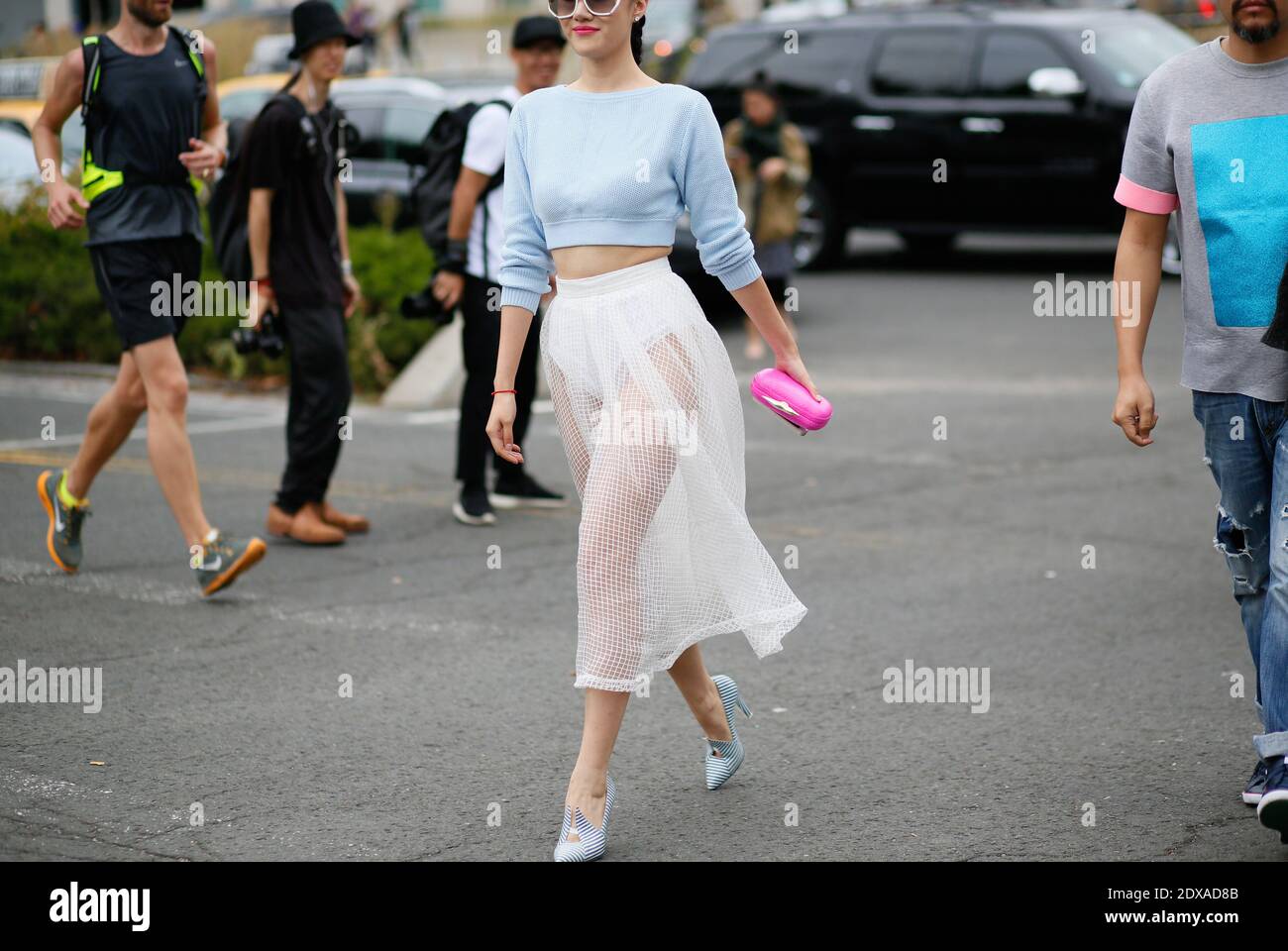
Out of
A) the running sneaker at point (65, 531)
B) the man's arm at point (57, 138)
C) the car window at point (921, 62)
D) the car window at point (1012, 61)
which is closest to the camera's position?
the man's arm at point (57, 138)

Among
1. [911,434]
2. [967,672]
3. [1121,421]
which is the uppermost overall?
[1121,421]

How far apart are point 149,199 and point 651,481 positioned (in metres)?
3.21

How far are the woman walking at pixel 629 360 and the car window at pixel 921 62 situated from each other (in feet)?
42.3

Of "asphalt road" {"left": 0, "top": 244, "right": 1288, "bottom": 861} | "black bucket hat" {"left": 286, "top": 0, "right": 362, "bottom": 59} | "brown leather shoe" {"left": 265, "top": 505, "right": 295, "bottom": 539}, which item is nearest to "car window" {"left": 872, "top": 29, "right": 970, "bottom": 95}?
"asphalt road" {"left": 0, "top": 244, "right": 1288, "bottom": 861}

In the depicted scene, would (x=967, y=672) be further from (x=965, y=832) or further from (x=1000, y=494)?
(x=1000, y=494)

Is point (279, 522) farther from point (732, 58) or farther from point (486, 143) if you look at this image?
point (732, 58)

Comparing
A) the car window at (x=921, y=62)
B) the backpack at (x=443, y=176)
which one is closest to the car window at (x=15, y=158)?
the car window at (x=921, y=62)

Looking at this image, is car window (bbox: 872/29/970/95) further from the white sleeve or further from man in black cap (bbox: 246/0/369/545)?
man in black cap (bbox: 246/0/369/545)

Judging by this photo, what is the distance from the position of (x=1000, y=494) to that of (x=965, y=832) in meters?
4.36

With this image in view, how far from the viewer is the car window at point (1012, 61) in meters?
16.0

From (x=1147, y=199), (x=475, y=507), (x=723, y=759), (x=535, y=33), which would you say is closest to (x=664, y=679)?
(x=723, y=759)

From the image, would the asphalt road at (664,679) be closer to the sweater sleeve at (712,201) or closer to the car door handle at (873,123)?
the sweater sleeve at (712,201)

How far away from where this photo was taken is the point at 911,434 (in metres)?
9.89
